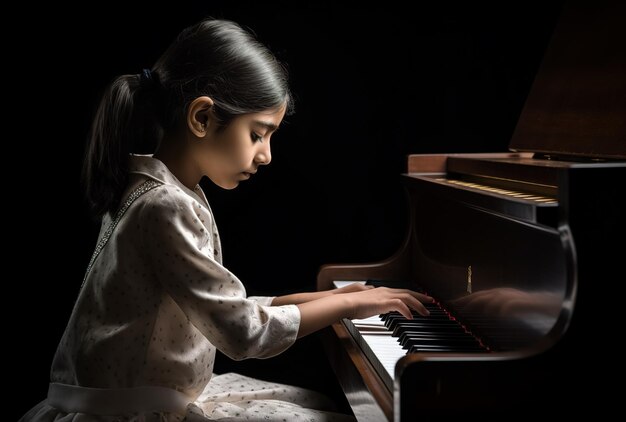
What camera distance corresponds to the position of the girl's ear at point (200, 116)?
1795mm

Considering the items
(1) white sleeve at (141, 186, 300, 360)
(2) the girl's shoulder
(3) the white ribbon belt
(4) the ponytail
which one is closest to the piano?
(1) white sleeve at (141, 186, 300, 360)

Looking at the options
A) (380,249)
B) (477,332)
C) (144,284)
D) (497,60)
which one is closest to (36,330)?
(380,249)

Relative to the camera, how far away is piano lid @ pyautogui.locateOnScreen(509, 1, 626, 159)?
5.99 feet

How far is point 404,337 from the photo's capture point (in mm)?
1781

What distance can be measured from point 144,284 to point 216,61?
56 centimetres

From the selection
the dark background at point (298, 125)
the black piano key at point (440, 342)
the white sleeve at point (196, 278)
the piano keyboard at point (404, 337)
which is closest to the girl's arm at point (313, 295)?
the piano keyboard at point (404, 337)

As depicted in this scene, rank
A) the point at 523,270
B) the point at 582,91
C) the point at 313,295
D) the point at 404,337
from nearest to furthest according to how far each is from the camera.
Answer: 1. the point at 523,270
2. the point at 404,337
3. the point at 582,91
4. the point at 313,295

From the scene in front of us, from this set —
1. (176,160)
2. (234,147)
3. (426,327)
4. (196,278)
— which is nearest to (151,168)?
(176,160)

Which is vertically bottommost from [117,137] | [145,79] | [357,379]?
[357,379]

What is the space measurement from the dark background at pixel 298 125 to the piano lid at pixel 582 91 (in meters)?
0.84

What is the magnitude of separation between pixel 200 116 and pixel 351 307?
1.90 feet

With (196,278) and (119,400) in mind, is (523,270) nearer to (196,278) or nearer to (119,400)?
(196,278)

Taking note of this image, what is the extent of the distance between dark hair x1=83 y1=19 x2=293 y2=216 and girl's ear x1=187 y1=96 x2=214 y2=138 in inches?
0.8

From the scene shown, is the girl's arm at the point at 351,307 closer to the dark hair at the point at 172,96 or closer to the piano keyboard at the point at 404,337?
the piano keyboard at the point at 404,337
